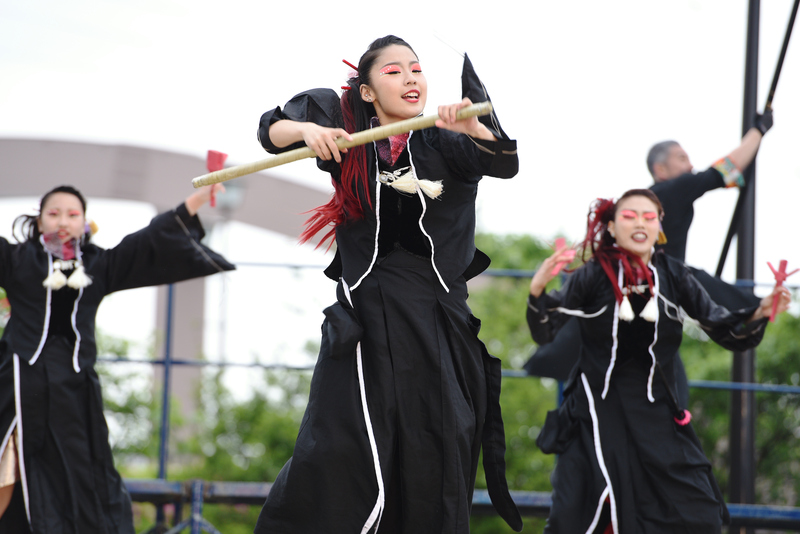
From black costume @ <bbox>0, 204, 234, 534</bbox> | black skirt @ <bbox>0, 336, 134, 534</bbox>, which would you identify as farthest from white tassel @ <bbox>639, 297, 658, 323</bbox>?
black skirt @ <bbox>0, 336, 134, 534</bbox>

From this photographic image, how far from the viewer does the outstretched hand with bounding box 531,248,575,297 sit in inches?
126

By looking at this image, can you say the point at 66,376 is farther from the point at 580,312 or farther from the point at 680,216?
the point at 680,216

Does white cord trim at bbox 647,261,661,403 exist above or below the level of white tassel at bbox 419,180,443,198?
below

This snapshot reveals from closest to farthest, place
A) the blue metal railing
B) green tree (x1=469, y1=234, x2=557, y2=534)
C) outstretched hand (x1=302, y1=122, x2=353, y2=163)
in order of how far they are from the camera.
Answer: outstretched hand (x1=302, y1=122, x2=353, y2=163) < the blue metal railing < green tree (x1=469, y1=234, x2=557, y2=534)

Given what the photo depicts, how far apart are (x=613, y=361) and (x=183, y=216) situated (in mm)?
1854

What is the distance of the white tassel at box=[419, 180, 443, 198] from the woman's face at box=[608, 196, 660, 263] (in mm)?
1357

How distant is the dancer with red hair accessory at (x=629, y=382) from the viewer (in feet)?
10.4

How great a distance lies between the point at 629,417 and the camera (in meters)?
3.27

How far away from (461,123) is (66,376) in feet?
6.91

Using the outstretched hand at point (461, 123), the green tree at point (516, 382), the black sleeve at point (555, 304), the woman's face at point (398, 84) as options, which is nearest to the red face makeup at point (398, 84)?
the woman's face at point (398, 84)

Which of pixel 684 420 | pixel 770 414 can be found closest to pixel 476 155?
pixel 684 420

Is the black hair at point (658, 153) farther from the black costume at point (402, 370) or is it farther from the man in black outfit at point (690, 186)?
the black costume at point (402, 370)

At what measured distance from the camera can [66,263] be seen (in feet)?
11.7

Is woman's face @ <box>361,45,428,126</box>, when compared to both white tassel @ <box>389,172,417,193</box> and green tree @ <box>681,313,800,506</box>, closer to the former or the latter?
white tassel @ <box>389,172,417,193</box>
